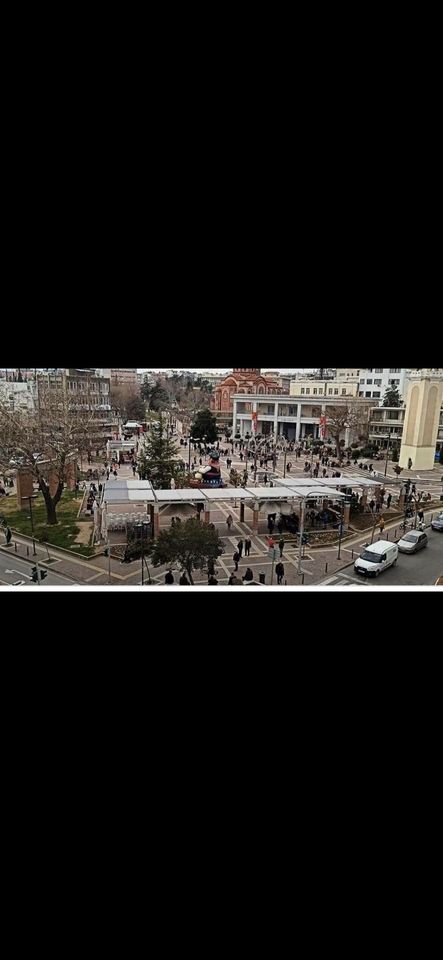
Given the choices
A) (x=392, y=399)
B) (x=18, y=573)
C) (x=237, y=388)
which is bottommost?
(x=18, y=573)

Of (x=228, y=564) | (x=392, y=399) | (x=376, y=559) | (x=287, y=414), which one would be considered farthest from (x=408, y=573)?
(x=392, y=399)

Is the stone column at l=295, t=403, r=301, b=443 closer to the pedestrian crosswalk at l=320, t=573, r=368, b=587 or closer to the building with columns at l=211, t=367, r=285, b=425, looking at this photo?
the building with columns at l=211, t=367, r=285, b=425

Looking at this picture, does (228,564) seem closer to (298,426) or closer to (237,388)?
(298,426)

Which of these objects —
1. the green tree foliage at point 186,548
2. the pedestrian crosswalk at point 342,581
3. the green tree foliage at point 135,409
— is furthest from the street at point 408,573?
the green tree foliage at point 135,409

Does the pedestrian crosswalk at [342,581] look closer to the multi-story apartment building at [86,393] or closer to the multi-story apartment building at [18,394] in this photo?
the multi-story apartment building at [18,394]
